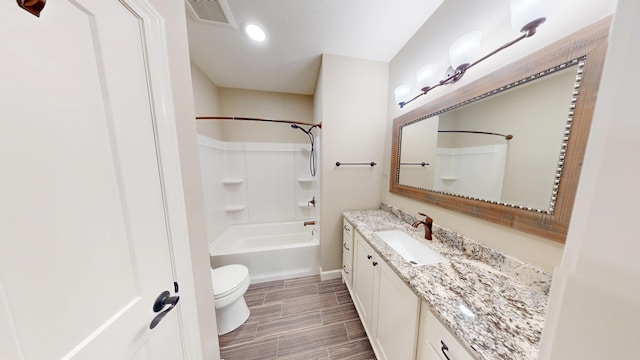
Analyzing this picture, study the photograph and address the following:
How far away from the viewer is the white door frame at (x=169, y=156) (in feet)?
2.34

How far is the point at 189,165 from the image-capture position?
0.92 metres

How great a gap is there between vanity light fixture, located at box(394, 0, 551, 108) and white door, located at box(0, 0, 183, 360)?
1.51 m

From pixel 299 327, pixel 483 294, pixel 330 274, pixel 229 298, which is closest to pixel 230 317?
pixel 229 298

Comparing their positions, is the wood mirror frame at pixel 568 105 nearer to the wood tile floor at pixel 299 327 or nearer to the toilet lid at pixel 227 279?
the wood tile floor at pixel 299 327

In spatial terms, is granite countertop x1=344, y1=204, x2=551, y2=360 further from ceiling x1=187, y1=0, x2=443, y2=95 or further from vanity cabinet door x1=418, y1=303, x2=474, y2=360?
ceiling x1=187, y1=0, x2=443, y2=95

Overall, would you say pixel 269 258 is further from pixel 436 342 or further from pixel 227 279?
pixel 436 342

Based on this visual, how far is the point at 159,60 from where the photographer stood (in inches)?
29.3

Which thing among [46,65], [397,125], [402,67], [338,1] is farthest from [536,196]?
[46,65]

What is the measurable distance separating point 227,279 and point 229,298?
0.57 ft

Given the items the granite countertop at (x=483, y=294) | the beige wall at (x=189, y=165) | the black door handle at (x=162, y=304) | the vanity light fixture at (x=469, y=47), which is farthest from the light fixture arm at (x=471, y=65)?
the black door handle at (x=162, y=304)

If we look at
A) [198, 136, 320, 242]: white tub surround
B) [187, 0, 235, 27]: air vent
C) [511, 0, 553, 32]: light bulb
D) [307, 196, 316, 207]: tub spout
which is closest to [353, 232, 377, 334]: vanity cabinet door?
[198, 136, 320, 242]: white tub surround

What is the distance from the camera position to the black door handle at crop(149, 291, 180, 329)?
70 centimetres

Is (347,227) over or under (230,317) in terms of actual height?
over

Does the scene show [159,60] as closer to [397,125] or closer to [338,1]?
[338,1]
